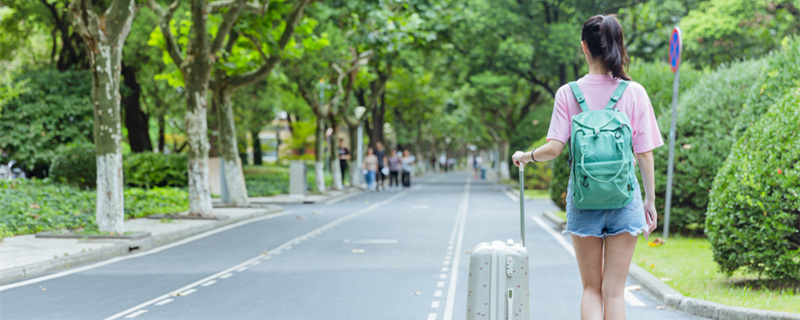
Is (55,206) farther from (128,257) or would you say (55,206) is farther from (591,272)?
(591,272)

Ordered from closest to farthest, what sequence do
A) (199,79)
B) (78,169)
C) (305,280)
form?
(305,280)
(199,79)
(78,169)

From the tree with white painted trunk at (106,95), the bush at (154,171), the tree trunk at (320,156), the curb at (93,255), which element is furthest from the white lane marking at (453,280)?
the bush at (154,171)

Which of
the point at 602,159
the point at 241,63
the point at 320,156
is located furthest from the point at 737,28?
the point at 602,159

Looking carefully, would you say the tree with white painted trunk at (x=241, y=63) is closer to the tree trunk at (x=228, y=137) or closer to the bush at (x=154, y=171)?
the tree trunk at (x=228, y=137)

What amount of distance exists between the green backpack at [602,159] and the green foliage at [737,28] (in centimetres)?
2713

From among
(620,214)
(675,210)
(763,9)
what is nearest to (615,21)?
(620,214)

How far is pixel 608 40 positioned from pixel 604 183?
78cm

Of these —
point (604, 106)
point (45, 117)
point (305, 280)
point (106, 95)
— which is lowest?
point (305, 280)

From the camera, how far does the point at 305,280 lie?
9594 mm

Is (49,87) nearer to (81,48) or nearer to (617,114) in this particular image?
Answer: (81,48)

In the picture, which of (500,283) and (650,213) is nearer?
(650,213)

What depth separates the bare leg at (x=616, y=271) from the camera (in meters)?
4.18

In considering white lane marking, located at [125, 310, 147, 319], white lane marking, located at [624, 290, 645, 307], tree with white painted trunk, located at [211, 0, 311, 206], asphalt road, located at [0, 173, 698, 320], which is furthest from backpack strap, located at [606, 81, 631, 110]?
tree with white painted trunk, located at [211, 0, 311, 206]

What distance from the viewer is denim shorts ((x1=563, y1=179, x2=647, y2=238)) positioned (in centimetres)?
410
